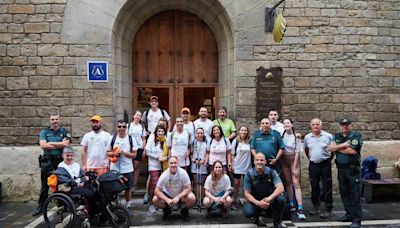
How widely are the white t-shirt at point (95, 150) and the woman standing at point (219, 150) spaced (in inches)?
69.7

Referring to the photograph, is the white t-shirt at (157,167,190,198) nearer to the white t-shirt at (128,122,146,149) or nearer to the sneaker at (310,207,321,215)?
the white t-shirt at (128,122,146,149)

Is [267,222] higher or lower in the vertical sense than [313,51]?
lower

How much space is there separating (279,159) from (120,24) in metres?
4.31

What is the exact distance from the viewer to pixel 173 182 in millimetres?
5828

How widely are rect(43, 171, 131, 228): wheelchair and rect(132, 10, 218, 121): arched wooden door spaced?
3.39m

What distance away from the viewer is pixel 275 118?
21.5 feet

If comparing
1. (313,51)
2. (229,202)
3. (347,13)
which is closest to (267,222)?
(229,202)

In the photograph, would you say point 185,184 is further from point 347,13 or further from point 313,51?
point 347,13

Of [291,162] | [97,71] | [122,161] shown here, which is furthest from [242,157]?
[97,71]

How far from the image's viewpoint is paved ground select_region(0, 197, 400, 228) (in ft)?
A: 18.3

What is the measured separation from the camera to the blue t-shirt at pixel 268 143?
5.98 m

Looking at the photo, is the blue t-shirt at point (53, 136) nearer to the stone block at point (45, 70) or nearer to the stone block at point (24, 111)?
the stone block at point (24, 111)

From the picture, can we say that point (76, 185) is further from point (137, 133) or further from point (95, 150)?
point (137, 133)

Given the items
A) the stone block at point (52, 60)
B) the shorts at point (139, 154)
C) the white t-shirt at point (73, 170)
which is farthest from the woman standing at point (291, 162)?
the stone block at point (52, 60)
